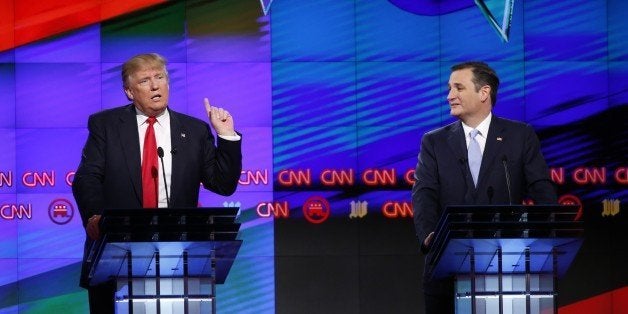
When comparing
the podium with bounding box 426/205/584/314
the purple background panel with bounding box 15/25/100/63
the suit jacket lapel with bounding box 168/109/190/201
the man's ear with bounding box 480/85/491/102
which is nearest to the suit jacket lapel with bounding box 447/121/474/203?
the man's ear with bounding box 480/85/491/102

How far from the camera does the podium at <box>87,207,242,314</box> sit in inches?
183

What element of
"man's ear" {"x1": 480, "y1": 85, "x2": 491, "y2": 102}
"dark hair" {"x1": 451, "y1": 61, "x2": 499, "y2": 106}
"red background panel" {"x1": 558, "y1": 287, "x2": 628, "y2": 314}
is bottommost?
"red background panel" {"x1": 558, "y1": 287, "x2": 628, "y2": 314}

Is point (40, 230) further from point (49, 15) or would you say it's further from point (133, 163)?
point (133, 163)

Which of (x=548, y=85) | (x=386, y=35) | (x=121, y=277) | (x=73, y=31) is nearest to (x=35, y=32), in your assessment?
(x=73, y=31)

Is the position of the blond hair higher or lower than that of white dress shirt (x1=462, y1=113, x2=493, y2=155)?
higher

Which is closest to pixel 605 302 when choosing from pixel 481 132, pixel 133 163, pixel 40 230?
pixel 481 132

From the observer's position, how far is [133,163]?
545cm

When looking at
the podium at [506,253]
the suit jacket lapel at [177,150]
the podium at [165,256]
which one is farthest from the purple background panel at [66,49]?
the podium at [506,253]

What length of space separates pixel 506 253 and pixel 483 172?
2.50 ft

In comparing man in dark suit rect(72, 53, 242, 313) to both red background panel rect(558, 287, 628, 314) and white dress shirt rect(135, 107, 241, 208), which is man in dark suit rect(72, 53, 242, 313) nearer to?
white dress shirt rect(135, 107, 241, 208)

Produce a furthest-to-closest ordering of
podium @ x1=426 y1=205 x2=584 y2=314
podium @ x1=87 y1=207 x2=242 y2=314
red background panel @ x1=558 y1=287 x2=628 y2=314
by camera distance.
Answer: red background panel @ x1=558 y1=287 x2=628 y2=314 < podium @ x1=426 y1=205 x2=584 y2=314 < podium @ x1=87 y1=207 x2=242 y2=314

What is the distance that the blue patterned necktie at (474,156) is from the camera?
18.6ft

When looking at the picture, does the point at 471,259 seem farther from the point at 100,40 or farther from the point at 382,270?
the point at 100,40

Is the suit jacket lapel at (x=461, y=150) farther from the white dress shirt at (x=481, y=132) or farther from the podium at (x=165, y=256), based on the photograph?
the podium at (x=165, y=256)
